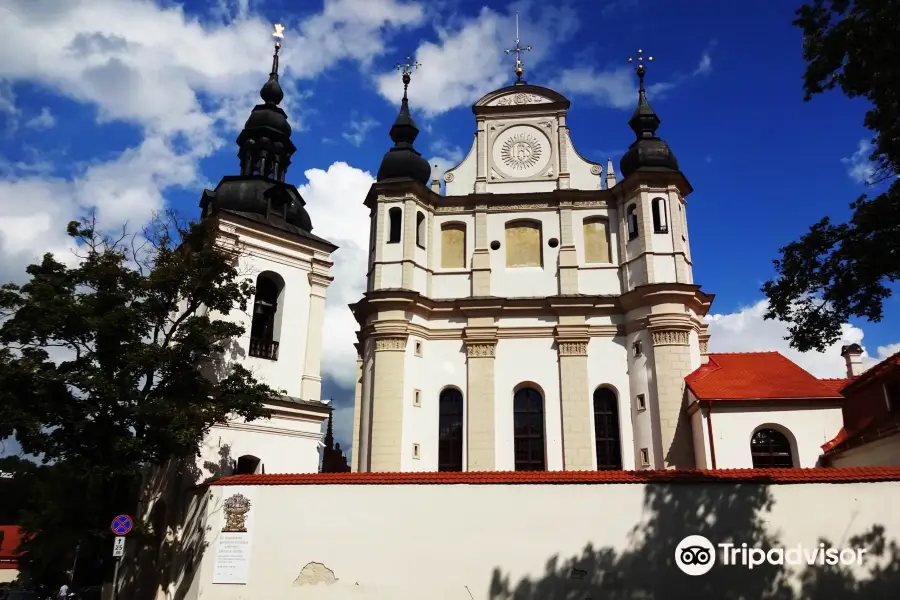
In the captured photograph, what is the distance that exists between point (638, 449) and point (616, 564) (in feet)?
33.6

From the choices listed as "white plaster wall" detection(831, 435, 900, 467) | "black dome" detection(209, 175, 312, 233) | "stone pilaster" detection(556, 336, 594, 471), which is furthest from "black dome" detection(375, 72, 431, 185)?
"white plaster wall" detection(831, 435, 900, 467)

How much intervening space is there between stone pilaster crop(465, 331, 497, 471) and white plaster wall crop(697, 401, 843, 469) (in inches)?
254

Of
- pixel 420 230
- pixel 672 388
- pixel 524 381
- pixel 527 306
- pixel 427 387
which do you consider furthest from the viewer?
pixel 420 230

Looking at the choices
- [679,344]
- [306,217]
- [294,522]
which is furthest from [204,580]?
[679,344]

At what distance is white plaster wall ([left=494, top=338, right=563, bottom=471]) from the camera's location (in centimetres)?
2217

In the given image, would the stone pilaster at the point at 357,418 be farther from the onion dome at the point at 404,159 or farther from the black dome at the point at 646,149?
the black dome at the point at 646,149

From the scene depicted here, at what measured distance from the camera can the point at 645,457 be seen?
21469 mm

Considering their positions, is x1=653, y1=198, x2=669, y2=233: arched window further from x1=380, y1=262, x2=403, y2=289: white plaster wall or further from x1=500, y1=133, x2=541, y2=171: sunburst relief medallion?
x1=380, y1=262, x2=403, y2=289: white plaster wall

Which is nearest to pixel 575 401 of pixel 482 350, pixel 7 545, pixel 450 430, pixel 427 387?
pixel 482 350

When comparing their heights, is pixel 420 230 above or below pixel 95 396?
above

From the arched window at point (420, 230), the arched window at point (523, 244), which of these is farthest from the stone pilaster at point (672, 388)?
the arched window at point (420, 230)

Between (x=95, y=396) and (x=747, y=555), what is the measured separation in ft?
39.7

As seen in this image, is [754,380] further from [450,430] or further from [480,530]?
[480,530]

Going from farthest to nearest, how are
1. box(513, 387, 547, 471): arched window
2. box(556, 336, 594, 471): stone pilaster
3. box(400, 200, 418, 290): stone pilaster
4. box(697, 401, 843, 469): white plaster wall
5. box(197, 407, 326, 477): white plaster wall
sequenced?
box(400, 200, 418, 290): stone pilaster, box(513, 387, 547, 471): arched window, box(556, 336, 594, 471): stone pilaster, box(697, 401, 843, 469): white plaster wall, box(197, 407, 326, 477): white plaster wall
